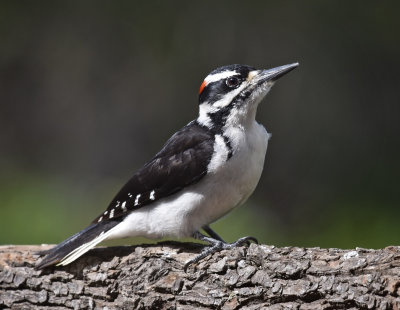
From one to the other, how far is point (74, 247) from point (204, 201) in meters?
0.71

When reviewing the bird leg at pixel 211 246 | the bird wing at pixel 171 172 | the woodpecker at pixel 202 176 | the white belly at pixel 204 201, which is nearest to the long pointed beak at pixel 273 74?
the woodpecker at pixel 202 176

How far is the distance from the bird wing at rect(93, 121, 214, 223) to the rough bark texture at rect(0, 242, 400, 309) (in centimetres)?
23

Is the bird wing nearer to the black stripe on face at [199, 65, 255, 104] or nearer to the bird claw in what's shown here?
the black stripe on face at [199, 65, 255, 104]

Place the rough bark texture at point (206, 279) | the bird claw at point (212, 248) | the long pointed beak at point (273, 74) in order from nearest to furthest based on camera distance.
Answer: the rough bark texture at point (206, 279), the bird claw at point (212, 248), the long pointed beak at point (273, 74)

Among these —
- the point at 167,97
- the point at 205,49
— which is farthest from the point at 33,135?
the point at 205,49

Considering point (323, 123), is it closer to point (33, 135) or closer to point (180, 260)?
point (33, 135)

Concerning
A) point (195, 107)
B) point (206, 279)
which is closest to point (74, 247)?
point (206, 279)

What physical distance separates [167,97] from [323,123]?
1809 mm

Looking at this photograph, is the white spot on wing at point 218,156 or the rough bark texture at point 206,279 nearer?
the rough bark texture at point 206,279

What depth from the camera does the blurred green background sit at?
6.82 m

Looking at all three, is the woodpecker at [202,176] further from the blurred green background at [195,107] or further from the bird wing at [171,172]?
the blurred green background at [195,107]

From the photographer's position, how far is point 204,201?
380 cm

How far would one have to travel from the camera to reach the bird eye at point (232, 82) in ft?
12.9

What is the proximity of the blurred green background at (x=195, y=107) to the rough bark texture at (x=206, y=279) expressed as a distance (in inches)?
88.3
